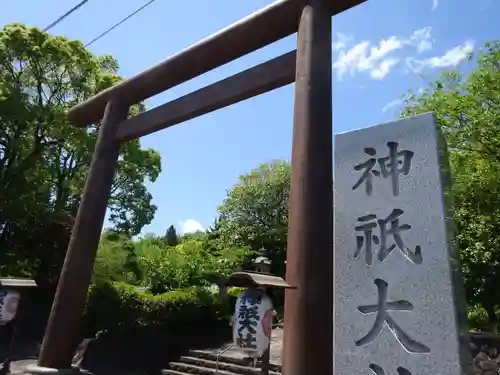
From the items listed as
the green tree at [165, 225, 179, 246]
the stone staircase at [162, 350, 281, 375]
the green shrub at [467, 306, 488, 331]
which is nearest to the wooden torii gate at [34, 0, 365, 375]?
the stone staircase at [162, 350, 281, 375]

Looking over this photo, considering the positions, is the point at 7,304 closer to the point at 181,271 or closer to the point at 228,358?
the point at 228,358

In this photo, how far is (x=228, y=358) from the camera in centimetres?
996

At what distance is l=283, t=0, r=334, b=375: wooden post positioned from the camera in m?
3.84

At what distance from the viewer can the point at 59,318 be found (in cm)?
658

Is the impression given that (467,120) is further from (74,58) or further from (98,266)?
(74,58)

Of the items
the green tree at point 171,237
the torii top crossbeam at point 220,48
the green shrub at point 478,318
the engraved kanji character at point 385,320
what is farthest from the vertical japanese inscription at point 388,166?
the green tree at point 171,237

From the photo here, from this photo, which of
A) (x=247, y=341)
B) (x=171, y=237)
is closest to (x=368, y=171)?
(x=247, y=341)

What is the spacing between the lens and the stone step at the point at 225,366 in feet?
29.1

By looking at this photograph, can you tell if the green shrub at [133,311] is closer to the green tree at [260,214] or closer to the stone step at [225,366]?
the stone step at [225,366]

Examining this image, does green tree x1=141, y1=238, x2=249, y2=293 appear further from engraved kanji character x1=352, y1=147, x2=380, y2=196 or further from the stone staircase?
engraved kanji character x1=352, y1=147, x2=380, y2=196

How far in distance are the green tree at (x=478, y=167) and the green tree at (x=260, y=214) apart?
13.7m

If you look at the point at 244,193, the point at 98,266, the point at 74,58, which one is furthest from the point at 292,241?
the point at 244,193

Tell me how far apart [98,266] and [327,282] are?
35.9 ft

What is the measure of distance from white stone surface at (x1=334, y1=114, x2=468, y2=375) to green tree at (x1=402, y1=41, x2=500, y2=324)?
303 inches
